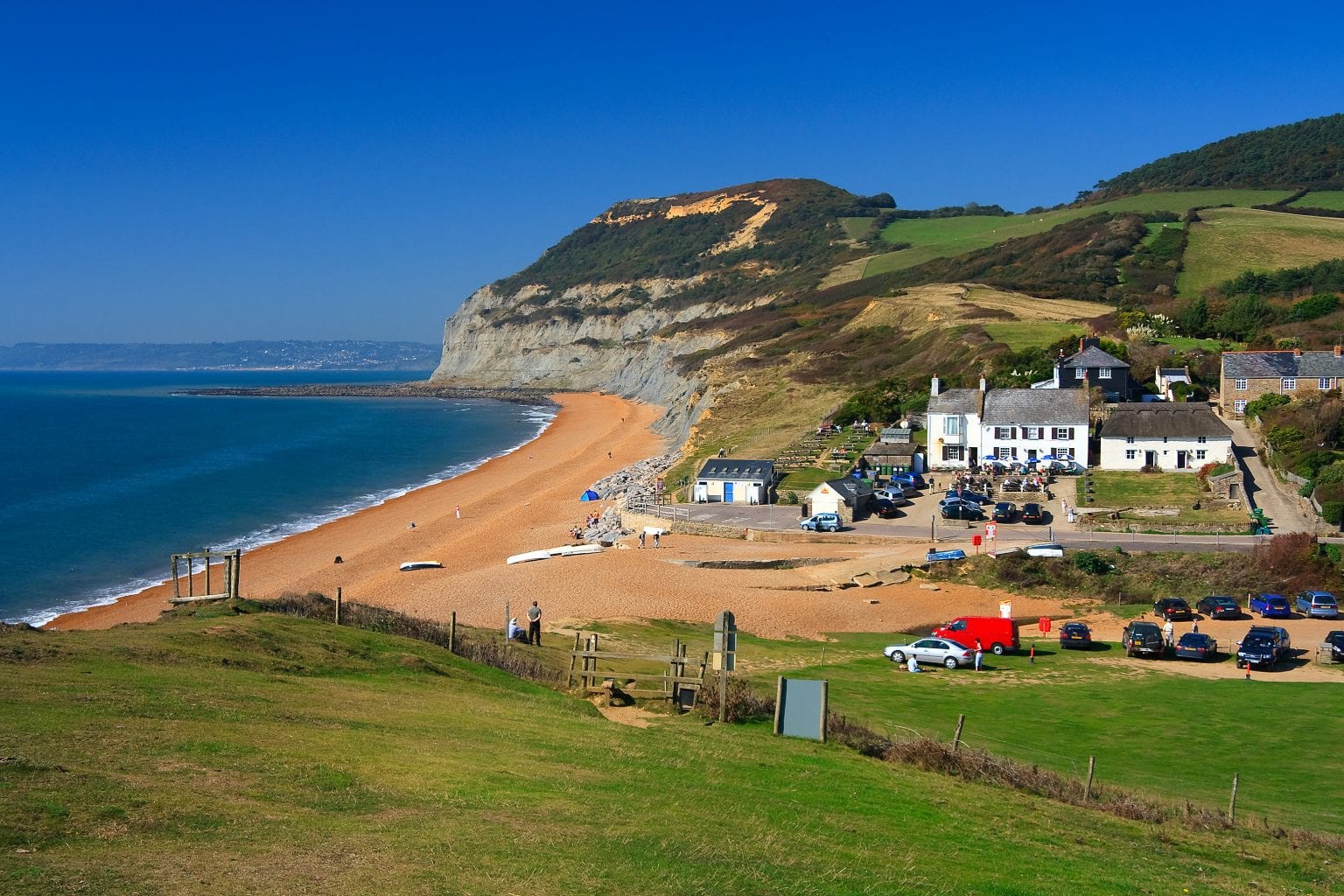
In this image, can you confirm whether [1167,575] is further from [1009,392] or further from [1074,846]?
[1074,846]

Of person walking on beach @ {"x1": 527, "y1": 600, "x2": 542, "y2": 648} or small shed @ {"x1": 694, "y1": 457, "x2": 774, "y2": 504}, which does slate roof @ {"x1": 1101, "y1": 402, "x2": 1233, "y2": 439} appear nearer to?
small shed @ {"x1": 694, "y1": 457, "x2": 774, "y2": 504}

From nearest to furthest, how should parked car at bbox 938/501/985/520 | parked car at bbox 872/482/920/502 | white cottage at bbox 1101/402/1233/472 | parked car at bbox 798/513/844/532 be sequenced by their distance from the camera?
1. parked car at bbox 798/513/844/532
2. parked car at bbox 938/501/985/520
3. parked car at bbox 872/482/920/502
4. white cottage at bbox 1101/402/1233/472

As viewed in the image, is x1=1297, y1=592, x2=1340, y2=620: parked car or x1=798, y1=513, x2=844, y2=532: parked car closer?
x1=1297, y1=592, x2=1340, y2=620: parked car

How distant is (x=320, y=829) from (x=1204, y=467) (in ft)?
147

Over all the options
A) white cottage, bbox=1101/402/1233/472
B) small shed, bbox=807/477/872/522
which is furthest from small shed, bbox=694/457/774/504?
white cottage, bbox=1101/402/1233/472

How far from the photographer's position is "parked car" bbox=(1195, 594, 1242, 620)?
30859mm

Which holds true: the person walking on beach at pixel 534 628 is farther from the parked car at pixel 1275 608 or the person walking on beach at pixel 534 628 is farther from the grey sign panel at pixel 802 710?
the parked car at pixel 1275 608

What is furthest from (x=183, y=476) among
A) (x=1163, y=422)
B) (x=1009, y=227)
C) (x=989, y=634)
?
(x=1009, y=227)

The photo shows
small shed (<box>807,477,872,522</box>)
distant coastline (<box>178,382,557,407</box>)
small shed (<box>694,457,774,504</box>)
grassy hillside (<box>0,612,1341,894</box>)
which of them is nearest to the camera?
grassy hillside (<box>0,612,1341,894</box>)

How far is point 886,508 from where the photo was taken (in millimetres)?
44656

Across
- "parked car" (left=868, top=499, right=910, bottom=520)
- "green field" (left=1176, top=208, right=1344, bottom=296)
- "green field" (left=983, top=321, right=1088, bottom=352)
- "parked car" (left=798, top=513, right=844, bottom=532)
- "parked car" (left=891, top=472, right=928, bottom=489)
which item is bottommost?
"parked car" (left=798, top=513, right=844, bottom=532)

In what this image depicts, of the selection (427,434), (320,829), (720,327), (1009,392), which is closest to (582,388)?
(720,327)

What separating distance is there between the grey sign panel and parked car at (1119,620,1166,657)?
14.6 meters

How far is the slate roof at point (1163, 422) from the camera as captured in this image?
152 feet
